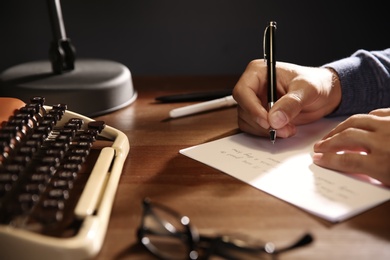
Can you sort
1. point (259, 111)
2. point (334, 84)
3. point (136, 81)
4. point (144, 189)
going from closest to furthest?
1. point (144, 189)
2. point (259, 111)
3. point (334, 84)
4. point (136, 81)

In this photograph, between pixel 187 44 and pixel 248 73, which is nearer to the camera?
pixel 248 73

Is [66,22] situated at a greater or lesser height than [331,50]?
greater

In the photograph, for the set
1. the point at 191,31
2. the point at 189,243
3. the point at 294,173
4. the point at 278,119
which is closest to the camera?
the point at 189,243

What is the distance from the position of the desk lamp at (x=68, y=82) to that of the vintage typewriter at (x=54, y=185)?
0.50 feet

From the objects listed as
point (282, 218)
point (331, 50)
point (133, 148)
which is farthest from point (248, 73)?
point (331, 50)

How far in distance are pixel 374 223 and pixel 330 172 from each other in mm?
132

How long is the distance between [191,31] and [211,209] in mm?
793

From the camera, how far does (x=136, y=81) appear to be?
1250mm

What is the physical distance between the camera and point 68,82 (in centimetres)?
98

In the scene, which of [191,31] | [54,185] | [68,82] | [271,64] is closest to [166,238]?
[54,185]

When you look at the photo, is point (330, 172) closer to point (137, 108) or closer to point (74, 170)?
point (74, 170)

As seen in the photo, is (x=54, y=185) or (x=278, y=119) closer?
(x=54, y=185)

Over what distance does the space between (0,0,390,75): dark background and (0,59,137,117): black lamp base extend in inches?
9.6

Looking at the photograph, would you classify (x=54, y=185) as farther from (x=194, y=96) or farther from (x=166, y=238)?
(x=194, y=96)
